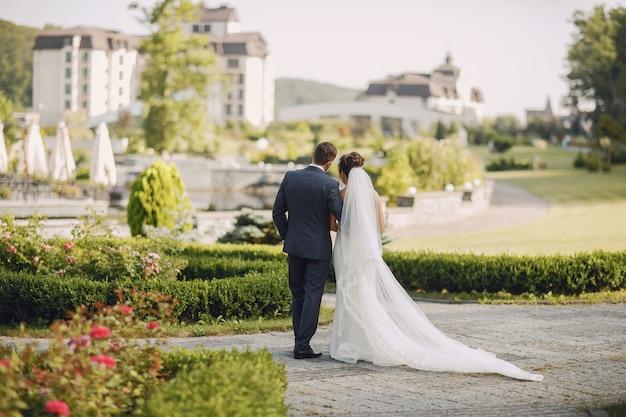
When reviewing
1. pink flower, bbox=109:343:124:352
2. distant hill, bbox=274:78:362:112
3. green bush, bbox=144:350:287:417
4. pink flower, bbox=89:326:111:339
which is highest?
distant hill, bbox=274:78:362:112

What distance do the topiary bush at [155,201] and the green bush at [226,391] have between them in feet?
33.6

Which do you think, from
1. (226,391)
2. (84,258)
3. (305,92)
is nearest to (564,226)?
(84,258)

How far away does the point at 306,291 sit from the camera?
664 centimetres

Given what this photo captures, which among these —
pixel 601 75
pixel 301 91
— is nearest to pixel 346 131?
pixel 601 75

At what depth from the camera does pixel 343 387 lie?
5691 millimetres

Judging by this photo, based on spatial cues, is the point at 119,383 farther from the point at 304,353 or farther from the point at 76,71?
the point at 76,71

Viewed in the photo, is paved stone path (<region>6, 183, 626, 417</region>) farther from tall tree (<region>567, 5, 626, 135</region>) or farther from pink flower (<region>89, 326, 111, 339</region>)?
tall tree (<region>567, 5, 626, 135</region>)

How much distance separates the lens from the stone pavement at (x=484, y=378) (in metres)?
5.24

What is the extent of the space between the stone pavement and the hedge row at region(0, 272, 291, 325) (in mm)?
603

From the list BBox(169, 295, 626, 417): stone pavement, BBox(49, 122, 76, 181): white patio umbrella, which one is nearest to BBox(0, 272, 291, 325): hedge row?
BBox(169, 295, 626, 417): stone pavement

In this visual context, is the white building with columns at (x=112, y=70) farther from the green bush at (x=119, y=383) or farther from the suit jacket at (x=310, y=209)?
the green bush at (x=119, y=383)

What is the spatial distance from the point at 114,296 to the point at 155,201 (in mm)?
6738

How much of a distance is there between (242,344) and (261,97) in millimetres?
86849

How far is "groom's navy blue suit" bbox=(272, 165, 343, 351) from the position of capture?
6.58 meters
